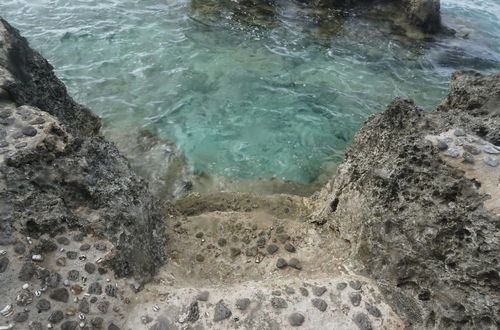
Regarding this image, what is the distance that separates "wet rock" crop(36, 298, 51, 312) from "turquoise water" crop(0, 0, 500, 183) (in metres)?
5.21

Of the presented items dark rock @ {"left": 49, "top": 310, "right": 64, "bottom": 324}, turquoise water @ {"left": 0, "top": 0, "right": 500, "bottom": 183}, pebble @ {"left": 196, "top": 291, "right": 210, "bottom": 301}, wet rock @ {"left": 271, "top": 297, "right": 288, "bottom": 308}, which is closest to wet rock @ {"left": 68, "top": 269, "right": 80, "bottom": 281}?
dark rock @ {"left": 49, "top": 310, "right": 64, "bottom": 324}

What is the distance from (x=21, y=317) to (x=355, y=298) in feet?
11.4

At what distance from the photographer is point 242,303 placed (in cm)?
463

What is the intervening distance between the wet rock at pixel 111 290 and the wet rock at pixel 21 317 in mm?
782

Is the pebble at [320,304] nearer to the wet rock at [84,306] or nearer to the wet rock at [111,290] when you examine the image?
the wet rock at [111,290]

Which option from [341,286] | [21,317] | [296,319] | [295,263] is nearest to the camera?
[21,317]

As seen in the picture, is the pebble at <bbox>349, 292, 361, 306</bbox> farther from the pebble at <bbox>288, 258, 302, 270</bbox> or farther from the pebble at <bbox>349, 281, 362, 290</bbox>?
the pebble at <bbox>288, 258, 302, 270</bbox>

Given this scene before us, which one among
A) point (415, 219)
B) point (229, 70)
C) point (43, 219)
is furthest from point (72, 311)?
point (229, 70)

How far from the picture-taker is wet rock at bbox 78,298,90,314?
159 inches

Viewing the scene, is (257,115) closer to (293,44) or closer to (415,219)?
(293,44)

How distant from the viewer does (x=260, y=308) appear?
15.1 ft

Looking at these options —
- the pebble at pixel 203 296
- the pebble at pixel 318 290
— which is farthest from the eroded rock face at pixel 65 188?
the pebble at pixel 318 290

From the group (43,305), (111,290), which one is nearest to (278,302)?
(111,290)

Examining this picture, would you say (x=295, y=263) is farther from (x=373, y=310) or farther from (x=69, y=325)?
(x=69, y=325)
